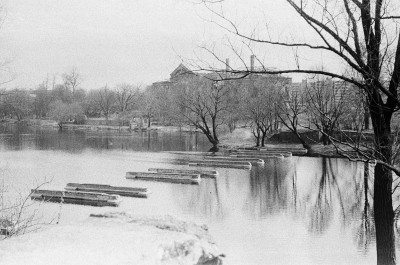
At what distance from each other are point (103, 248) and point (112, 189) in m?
14.5

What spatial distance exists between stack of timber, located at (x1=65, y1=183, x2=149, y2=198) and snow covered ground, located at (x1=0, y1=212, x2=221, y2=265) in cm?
1224

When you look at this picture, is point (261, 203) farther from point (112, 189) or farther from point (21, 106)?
point (21, 106)

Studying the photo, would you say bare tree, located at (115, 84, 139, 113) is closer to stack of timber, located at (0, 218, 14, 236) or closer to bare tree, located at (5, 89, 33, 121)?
bare tree, located at (5, 89, 33, 121)

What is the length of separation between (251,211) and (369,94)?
34.2 feet

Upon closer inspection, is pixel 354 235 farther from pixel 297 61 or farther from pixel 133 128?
pixel 133 128

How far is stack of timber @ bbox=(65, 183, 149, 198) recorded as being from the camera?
1861 centimetres

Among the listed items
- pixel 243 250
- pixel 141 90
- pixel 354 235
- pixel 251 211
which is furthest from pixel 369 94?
pixel 141 90

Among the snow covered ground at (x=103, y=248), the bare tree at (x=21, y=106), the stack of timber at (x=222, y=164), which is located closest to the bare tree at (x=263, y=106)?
the stack of timber at (x=222, y=164)

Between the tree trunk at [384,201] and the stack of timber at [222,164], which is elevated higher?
the tree trunk at [384,201]

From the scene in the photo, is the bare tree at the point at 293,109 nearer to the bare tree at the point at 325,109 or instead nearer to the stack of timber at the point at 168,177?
the bare tree at the point at 325,109

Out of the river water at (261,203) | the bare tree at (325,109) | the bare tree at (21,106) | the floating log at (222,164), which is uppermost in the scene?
the bare tree at (21,106)

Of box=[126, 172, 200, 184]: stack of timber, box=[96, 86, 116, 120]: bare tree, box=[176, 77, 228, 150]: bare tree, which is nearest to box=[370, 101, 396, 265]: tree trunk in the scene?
box=[126, 172, 200, 184]: stack of timber

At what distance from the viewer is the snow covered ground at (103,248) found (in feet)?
15.2

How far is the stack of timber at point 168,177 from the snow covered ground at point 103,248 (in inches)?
598
